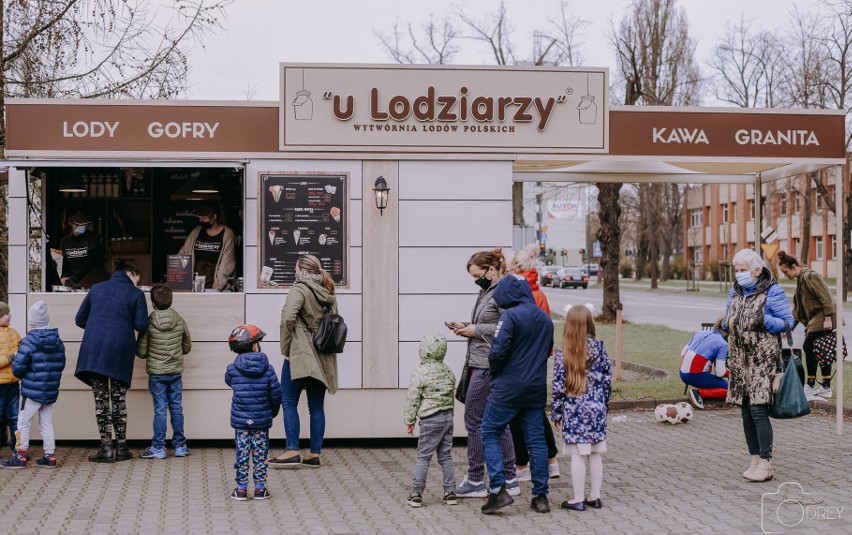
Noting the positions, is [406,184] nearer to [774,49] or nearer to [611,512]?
[611,512]

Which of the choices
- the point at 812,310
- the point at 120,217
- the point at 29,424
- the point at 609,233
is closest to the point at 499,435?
the point at 29,424

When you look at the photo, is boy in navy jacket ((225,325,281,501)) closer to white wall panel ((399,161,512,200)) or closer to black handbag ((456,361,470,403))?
black handbag ((456,361,470,403))

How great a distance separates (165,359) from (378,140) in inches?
111

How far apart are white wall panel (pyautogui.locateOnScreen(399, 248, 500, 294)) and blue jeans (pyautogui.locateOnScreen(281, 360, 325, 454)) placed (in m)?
1.45

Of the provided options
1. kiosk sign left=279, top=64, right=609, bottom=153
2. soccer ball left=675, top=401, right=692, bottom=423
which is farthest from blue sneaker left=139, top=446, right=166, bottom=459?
soccer ball left=675, top=401, right=692, bottom=423

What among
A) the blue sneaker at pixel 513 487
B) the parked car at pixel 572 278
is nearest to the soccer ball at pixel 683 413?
the blue sneaker at pixel 513 487

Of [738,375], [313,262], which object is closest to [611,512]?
[738,375]

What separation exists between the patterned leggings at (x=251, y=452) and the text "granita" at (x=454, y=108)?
3.38 metres

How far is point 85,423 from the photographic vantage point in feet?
28.8

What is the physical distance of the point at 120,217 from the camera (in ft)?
33.2

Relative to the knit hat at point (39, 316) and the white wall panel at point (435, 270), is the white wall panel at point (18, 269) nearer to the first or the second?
the knit hat at point (39, 316)

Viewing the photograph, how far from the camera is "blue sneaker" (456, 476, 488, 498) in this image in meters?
6.90

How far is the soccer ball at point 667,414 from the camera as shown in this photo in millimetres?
10141

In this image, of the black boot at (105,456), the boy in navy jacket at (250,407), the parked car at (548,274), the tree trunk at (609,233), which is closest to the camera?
the boy in navy jacket at (250,407)
